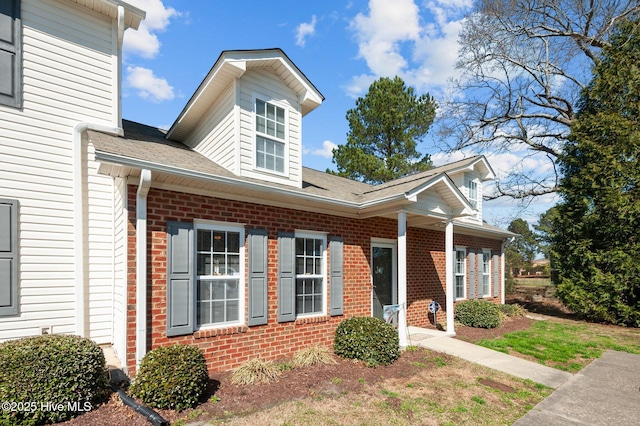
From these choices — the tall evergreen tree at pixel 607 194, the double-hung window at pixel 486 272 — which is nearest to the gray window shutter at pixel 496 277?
the double-hung window at pixel 486 272

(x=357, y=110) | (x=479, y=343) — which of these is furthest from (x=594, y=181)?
(x=357, y=110)

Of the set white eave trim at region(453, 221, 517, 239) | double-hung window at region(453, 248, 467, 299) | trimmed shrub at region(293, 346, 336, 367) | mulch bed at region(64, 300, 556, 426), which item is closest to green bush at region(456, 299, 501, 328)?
double-hung window at region(453, 248, 467, 299)

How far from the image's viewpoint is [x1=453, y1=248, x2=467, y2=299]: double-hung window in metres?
11.5

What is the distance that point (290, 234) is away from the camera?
6730 mm

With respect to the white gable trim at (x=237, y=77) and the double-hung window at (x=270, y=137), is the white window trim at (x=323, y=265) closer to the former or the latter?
the double-hung window at (x=270, y=137)

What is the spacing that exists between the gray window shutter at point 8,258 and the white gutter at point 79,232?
750mm

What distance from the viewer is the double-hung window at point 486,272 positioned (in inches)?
520

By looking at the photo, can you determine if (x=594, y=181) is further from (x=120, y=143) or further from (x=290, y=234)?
(x=120, y=143)

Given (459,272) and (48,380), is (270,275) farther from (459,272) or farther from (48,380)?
(459,272)

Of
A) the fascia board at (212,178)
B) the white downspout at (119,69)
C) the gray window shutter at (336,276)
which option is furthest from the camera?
the gray window shutter at (336,276)

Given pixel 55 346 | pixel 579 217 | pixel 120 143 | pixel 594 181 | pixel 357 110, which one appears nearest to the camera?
pixel 55 346

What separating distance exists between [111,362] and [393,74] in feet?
67.5

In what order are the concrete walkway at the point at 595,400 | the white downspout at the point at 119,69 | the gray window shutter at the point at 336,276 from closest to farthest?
the concrete walkway at the point at 595,400 < the white downspout at the point at 119,69 < the gray window shutter at the point at 336,276

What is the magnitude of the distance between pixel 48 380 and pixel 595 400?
7.35 metres
